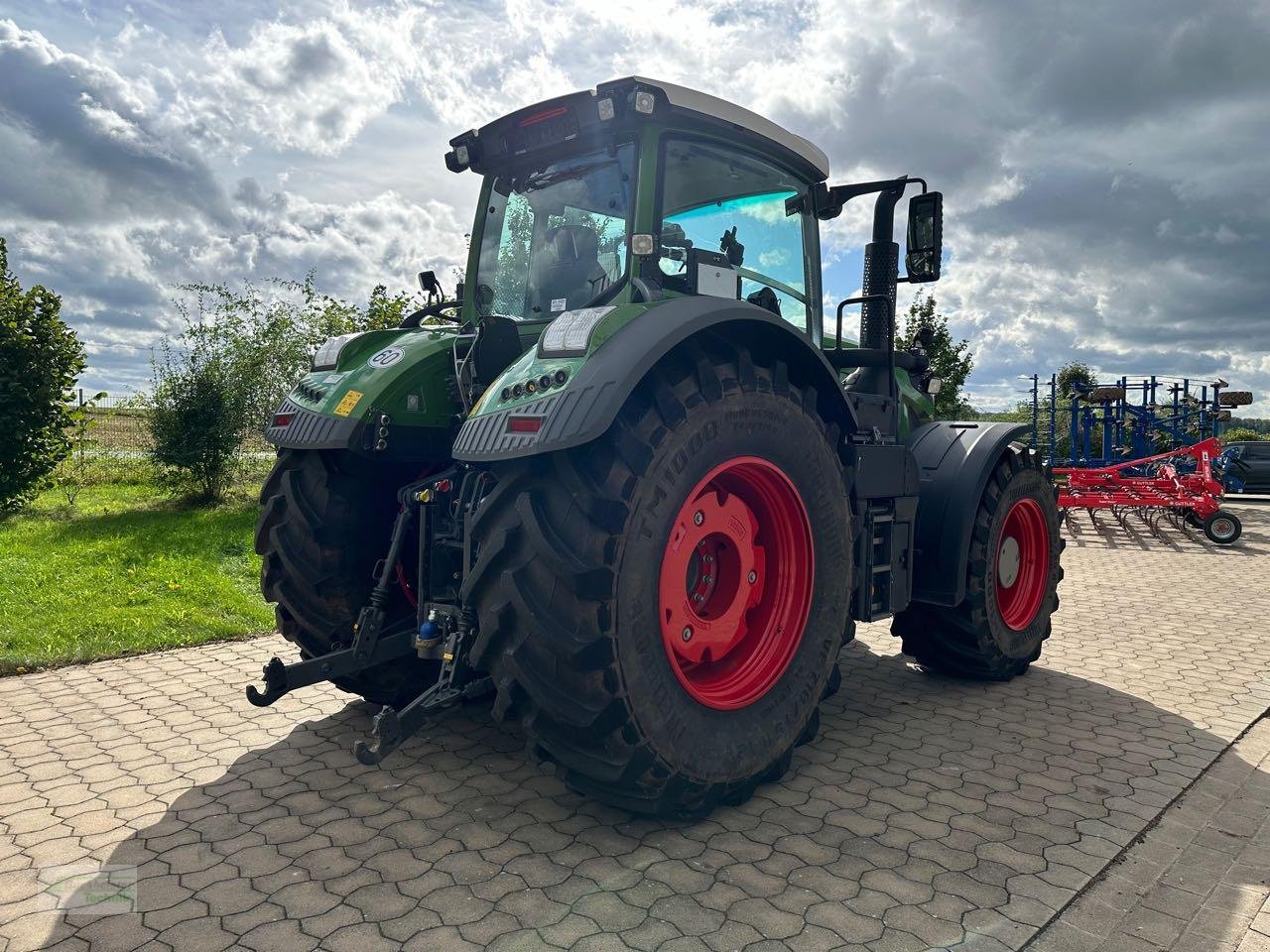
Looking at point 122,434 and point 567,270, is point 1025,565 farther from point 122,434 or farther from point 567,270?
Result: point 122,434

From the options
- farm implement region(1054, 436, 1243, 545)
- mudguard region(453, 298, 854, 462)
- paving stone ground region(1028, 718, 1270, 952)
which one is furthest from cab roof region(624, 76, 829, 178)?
farm implement region(1054, 436, 1243, 545)

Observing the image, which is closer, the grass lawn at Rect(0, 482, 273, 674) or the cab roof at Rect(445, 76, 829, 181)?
the cab roof at Rect(445, 76, 829, 181)

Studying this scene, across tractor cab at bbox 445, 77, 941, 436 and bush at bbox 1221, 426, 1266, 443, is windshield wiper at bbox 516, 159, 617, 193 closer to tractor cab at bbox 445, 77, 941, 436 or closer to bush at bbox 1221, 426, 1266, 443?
tractor cab at bbox 445, 77, 941, 436

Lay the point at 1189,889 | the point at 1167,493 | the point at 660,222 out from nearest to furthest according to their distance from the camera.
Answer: the point at 1189,889 < the point at 660,222 < the point at 1167,493

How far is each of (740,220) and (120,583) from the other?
229 inches

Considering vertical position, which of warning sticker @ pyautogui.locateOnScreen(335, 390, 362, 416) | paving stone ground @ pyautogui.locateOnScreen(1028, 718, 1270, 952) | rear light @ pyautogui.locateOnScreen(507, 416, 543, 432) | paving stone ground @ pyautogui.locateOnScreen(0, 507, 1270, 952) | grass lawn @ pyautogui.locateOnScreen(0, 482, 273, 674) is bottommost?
paving stone ground @ pyautogui.locateOnScreen(1028, 718, 1270, 952)

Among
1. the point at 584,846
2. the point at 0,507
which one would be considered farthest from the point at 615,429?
the point at 0,507

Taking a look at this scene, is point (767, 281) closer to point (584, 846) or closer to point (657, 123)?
point (657, 123)

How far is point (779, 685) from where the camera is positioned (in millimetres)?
3240

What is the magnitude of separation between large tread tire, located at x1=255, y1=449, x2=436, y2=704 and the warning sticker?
238 mm

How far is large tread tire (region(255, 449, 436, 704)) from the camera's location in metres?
3.46

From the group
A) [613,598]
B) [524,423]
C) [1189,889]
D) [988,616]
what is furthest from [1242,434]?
[524,423]

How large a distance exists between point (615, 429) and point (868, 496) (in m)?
1.57

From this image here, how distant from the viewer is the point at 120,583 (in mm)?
6926
